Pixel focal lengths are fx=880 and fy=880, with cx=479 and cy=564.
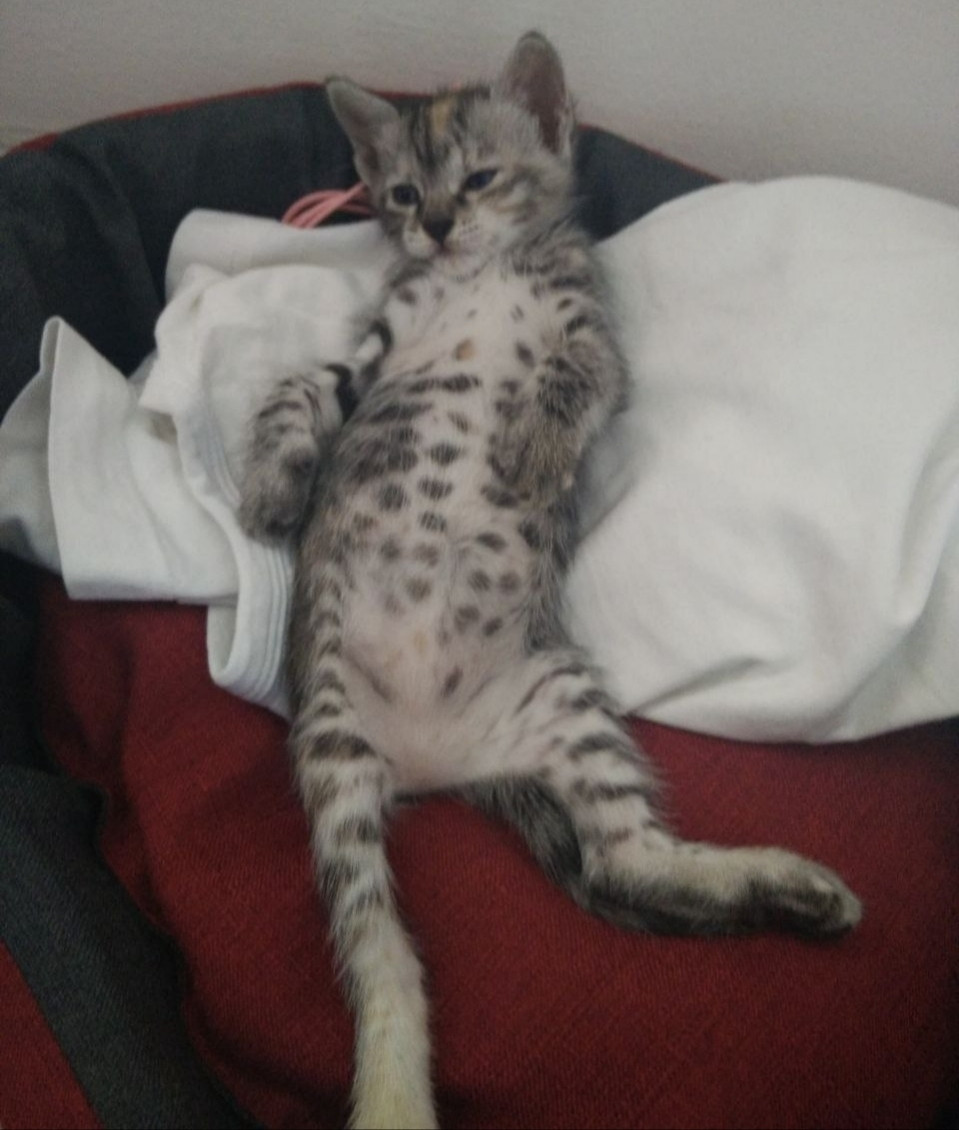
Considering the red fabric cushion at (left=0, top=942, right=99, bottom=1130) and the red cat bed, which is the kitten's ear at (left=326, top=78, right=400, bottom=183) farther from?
the red fabric cushion at (left=0, top=942, right=99, bottom=1130)

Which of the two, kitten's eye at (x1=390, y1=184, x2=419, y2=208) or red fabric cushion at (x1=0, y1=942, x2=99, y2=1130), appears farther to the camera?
kitten's eye at (x1=390, y1=184, x2=419, y2=208)

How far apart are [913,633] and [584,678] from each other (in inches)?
13.3

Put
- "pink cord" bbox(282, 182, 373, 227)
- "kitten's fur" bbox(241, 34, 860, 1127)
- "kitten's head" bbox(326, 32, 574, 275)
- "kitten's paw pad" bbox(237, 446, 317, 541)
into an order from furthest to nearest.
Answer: "pink cord" bbox(282, 182, 373, 227) → "kitten's head" bbox(326, 32, 574, 275) → "kitten's paw pad" bbox(237, 446, 317, 541) → "kitten's fur" bbox(241, 34, 860, 1127)

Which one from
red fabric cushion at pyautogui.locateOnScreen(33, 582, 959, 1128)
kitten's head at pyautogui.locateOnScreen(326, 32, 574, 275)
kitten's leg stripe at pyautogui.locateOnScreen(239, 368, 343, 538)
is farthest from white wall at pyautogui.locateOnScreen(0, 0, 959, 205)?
red fabric cushion at pyautogui.locateOnScreen(33, 582, 959, 1128)

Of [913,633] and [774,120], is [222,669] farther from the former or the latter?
[774,120]

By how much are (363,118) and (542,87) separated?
0.80ft

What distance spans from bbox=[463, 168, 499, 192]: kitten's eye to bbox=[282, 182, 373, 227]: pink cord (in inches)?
8.3

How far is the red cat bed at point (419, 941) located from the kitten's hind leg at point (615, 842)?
2 cm

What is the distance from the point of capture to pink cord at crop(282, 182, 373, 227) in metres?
1.30

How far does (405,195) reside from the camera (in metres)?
1.20

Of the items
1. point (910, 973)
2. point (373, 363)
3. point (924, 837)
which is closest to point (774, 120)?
point (373, 363)

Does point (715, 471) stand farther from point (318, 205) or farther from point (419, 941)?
point (318, 205)

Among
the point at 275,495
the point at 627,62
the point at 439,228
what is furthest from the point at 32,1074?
the point at 627,62

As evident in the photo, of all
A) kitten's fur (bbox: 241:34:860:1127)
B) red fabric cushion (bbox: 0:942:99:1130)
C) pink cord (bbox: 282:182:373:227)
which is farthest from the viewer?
pink cord (bbox: 282:182:373:227)
